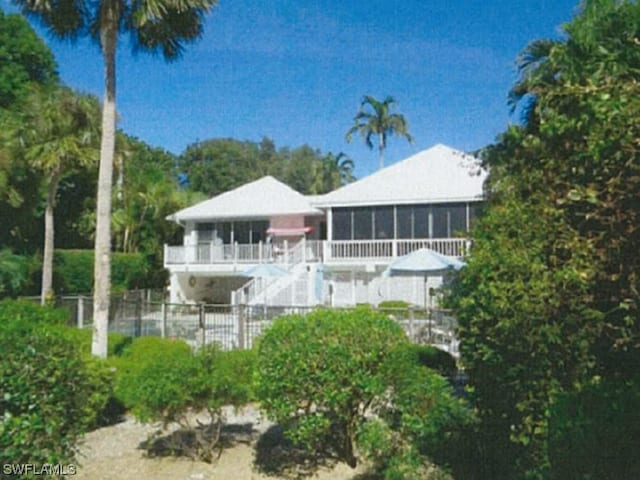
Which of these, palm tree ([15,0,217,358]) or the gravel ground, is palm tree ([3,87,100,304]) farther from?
the gravel ground

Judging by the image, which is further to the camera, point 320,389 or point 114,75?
point 114,75

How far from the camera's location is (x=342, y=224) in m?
26.2

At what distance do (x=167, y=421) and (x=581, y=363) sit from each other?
5.48 m

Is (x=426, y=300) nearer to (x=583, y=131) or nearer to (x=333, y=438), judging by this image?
(x=333, y=438)

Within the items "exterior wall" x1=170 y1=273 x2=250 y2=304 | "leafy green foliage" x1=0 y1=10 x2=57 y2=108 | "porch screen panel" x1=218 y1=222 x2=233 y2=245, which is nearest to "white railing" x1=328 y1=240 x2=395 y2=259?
"exterior wall" x1=170 y1=273 x2=250 y2=304

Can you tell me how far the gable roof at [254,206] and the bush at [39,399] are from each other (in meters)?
22.7

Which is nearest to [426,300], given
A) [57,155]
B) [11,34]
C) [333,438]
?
[57,155]

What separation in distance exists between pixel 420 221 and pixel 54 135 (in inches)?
580

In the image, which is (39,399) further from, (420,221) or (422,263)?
(420,221)

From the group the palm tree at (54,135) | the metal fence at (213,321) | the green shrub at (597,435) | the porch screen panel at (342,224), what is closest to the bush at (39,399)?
the green shrub at (597,435)

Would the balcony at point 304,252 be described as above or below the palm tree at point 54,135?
below

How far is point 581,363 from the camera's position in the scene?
3.80 m

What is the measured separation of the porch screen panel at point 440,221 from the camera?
2402cm

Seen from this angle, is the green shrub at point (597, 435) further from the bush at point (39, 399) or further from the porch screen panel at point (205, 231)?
the porch screen panel at point (205, 231)
